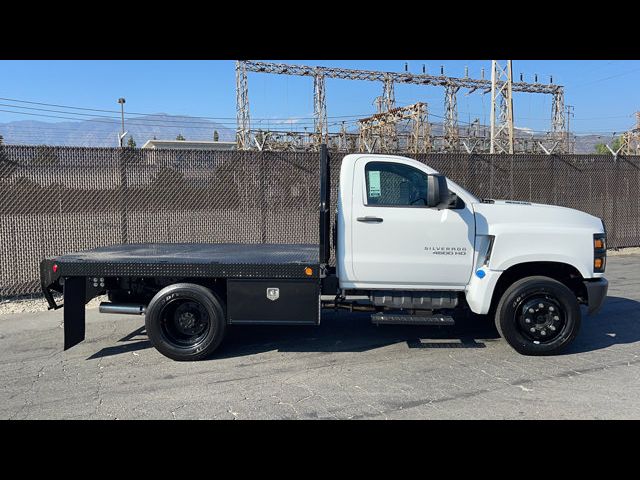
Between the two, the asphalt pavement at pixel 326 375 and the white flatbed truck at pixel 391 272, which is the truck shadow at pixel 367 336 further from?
the white flatbed truck at pixel 391 272

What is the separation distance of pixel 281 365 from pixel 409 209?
2188mm

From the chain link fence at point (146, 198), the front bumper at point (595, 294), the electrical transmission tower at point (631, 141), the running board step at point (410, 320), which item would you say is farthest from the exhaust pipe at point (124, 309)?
the electrical transmission tower at point (631, 141)

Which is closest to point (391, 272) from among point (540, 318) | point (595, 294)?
point (540, 318)

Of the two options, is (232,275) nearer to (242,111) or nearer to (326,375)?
(326,375)

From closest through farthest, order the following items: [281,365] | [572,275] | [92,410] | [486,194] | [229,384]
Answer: [92,410] < [229,384] < [281,365] < [572,275] < [486,194]

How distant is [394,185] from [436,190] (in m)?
0.57

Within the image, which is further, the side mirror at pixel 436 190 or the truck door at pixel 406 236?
the truck door at pixel 406 236

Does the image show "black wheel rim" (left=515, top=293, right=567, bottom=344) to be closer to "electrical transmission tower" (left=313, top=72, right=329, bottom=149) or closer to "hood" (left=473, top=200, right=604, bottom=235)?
"hood" (left=473, top=200, right=604, bottom=235)

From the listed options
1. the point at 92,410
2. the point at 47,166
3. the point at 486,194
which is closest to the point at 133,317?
the point at 47,166

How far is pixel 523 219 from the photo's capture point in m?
5.93

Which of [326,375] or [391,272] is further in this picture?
[391,272]

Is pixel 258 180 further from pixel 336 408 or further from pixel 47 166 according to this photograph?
pixel 336 408

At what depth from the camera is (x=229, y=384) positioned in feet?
16.6

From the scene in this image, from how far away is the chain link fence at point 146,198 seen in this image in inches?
332
